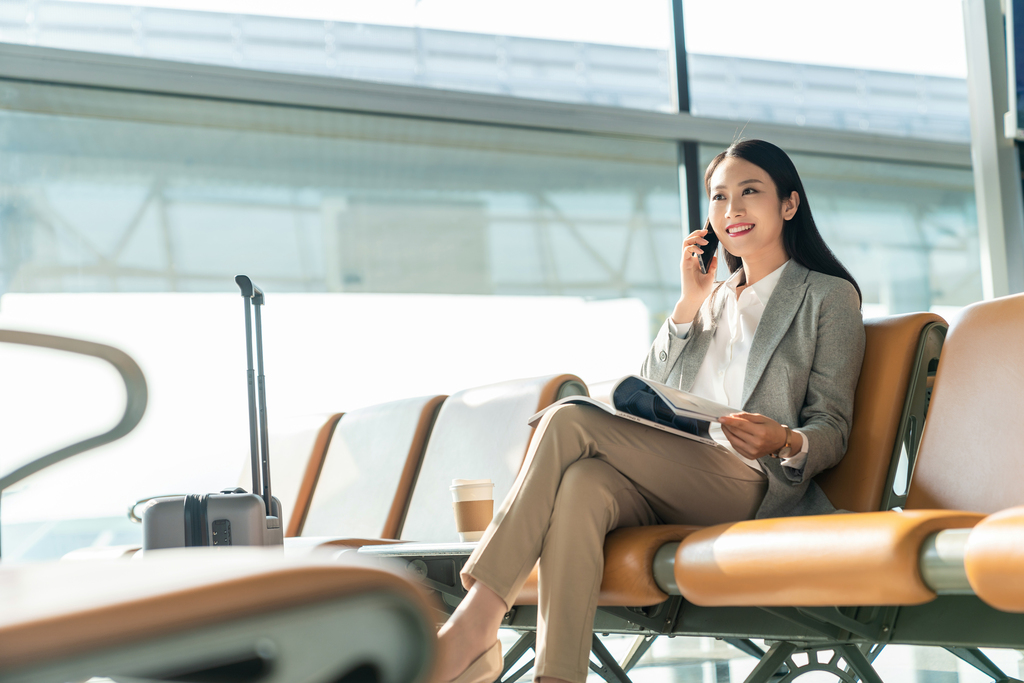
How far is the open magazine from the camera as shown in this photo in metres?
1.54

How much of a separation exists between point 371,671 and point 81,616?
0.12 meters

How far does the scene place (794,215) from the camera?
A: 210 cm

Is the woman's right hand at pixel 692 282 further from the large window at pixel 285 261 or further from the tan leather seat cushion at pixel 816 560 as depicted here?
the large window at pixel 285 261

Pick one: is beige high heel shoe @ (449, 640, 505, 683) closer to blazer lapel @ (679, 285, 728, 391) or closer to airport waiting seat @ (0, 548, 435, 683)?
blazer lapel @ (679, 285, 728, 391)

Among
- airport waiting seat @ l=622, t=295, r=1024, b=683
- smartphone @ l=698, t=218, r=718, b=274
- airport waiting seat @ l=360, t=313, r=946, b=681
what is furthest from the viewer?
smartphone @ l=698, t=218, r=718, b=274

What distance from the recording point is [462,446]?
2.81 meters

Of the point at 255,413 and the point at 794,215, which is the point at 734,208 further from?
the point at 255,413

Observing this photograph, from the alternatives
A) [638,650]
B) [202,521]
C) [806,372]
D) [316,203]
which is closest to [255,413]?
[202,521]

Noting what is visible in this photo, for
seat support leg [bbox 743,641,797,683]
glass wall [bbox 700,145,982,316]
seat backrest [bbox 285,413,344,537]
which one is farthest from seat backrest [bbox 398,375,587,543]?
glass wall [bbox 700,145,982,316]

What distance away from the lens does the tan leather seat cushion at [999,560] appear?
3.10 feet

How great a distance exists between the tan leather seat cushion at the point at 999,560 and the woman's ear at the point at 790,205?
1.17 m

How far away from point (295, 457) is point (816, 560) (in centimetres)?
281

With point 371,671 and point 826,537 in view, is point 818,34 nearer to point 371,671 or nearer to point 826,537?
point 826,537

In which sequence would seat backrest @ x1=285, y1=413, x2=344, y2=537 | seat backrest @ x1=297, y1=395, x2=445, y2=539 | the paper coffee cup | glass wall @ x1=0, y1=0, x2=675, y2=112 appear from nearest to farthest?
1. the paper coffee cup
2. seat backrest @ x1=297, y1=395, x2=445, y2=539
3. seat backrest @ x1=285, y1=413, x2=344, y2=537
4. glass wall @ x1=0, y1=0, x2=675, y2=112
